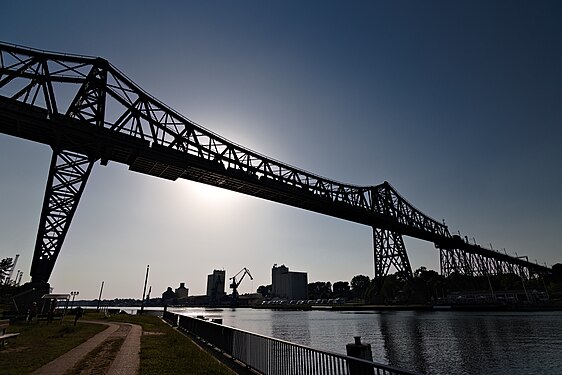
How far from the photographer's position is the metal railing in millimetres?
6430

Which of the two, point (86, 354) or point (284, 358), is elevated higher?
point (284, 358)

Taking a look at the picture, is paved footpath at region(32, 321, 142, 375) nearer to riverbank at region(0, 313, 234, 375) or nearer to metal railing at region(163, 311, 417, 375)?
riverbank at region(0, 313, 234, 375)

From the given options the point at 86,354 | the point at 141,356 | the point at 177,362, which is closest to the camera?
the point at 177,362

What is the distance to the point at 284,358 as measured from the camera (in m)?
9.67

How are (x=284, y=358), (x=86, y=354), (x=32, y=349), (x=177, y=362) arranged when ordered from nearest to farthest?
(x=284, y=358) → (x=177, y=362) → (x=86, y=354) → (x=32, y=349)

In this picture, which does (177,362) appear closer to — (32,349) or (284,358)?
(284,358)

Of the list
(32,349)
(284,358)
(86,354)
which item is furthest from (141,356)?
(284,358)

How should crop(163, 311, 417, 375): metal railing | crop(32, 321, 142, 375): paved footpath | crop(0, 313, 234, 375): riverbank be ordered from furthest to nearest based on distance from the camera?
1. crop(0, 313, 234, 375): riverbank
2. crop(32, 321, 142, 375): paved footpath
3. crop(163, 311, 417, 375): metal railing

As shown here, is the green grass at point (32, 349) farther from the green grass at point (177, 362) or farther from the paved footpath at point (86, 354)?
the green grass at point (177, 362)

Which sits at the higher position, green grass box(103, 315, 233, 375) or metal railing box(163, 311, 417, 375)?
metal railing box(163, 311, 417, 375)

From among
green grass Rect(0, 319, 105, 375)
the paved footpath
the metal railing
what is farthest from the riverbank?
the metal railing

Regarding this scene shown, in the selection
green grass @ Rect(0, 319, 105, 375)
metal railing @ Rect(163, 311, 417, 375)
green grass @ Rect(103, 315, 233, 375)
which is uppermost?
metal railing @ Rect(163, 311, 417, 375)

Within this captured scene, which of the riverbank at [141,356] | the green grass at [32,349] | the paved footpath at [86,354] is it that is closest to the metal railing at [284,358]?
the riverbank at [141,356]

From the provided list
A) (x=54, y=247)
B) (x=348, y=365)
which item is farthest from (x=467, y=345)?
(x=54, y=247)
